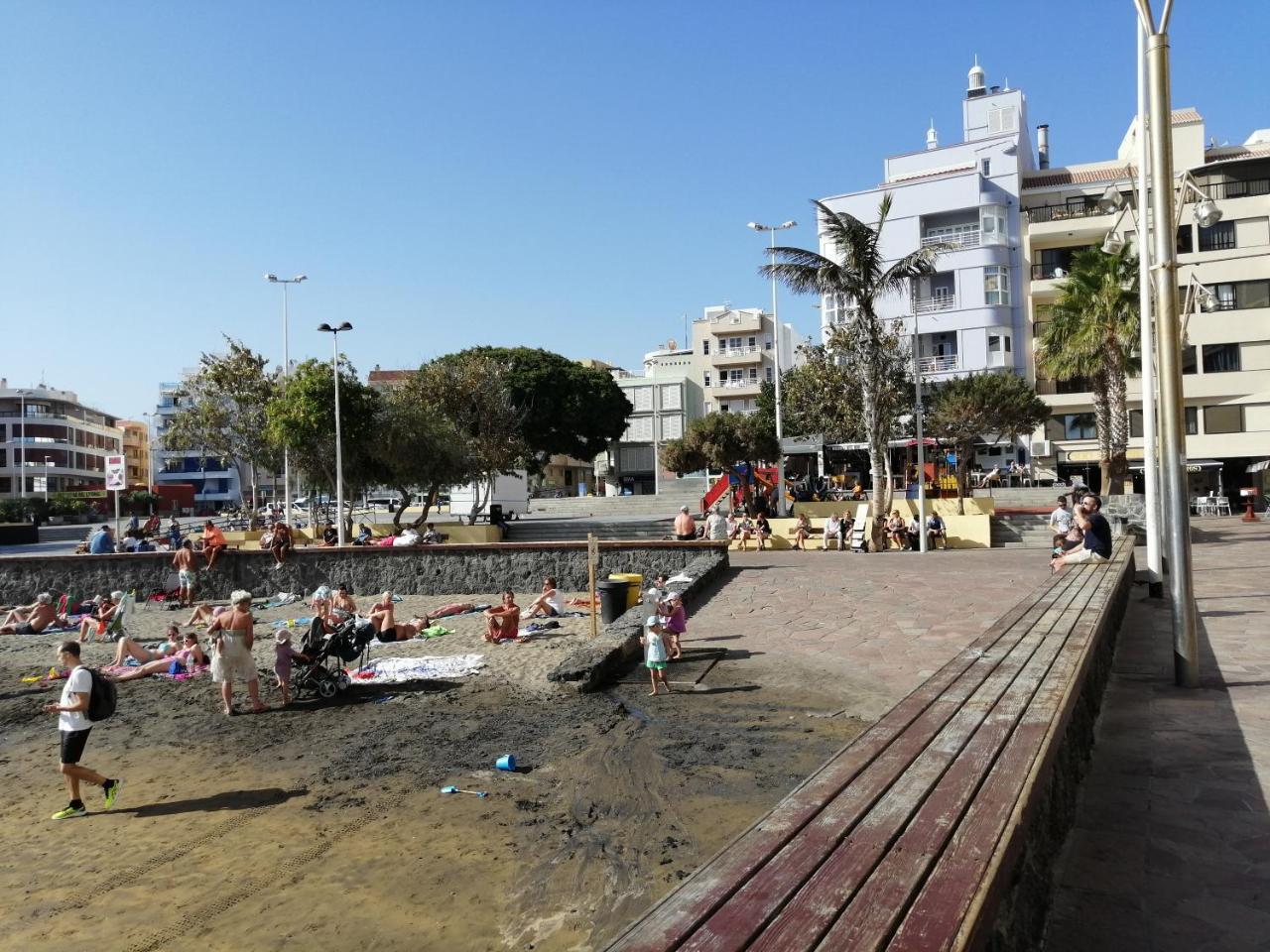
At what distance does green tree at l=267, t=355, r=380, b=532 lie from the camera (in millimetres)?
29609

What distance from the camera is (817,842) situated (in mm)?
3283

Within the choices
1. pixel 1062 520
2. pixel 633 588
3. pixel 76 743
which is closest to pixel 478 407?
pixel 633 588

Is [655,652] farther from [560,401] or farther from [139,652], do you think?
[560,401]

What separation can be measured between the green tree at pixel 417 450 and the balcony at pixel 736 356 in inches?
1728

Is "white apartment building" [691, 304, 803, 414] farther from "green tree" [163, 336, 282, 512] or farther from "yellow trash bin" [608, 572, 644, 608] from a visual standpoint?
"yellow trash bin" [608, 572, 644, 608]

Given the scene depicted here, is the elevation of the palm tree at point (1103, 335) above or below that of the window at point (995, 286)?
below

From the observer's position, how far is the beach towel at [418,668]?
11.5 meters

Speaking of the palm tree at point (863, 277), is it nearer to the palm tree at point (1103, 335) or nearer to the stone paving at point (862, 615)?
the stone paving at point (862, 615)

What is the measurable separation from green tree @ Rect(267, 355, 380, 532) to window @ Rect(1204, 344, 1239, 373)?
3705cm

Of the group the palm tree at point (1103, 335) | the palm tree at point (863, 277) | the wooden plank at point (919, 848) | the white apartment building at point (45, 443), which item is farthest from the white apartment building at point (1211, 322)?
the white apartment building at point (45, 443)

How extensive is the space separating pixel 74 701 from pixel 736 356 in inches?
2662

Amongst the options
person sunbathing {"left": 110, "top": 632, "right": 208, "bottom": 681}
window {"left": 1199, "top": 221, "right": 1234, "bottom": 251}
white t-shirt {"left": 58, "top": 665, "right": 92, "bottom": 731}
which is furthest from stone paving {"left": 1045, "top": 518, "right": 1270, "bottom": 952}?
window {"left": 1199, "top": 221, "right": 1234, "bottom": 251}

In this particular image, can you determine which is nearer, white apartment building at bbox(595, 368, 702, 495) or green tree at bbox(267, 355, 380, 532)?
green tree at bbox(267, 355, 380, 532)

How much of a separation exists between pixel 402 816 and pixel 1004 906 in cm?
458
